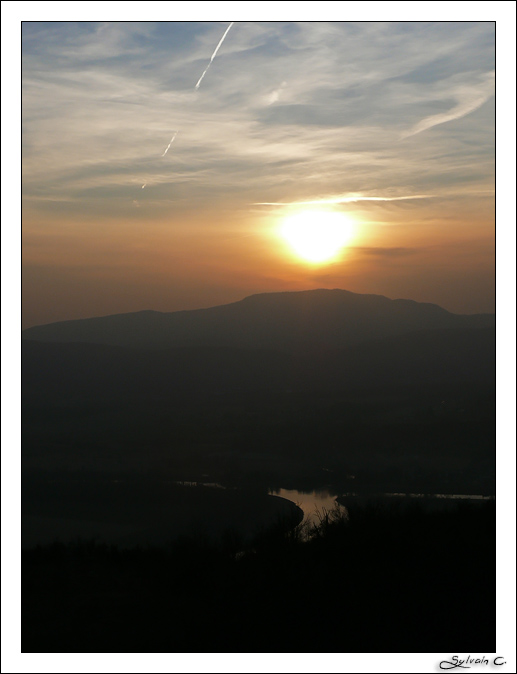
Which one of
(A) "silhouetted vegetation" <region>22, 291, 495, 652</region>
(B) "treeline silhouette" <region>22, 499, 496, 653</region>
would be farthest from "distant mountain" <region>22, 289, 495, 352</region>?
(B) "treeline silhouette" <region>22, 499, 496, 653</region>

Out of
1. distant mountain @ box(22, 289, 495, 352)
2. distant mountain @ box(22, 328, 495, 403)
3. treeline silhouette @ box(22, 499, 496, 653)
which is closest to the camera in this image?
treeline silhouette @ box(22, 499, 496, 653)

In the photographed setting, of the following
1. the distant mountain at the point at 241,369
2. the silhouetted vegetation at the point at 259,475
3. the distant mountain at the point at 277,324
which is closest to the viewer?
the silhouetted vegetation at the point at 259,475

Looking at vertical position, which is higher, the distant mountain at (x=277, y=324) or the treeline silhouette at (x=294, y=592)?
the distant mountain at (x=277, y=324)

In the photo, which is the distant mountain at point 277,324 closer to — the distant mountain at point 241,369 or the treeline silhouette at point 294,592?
the distant mountain at point 241,369

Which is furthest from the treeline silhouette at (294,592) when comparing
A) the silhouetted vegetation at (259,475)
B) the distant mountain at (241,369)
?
the distant mountain at (241,369)

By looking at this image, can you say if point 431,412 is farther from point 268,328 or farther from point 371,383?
point 268,328

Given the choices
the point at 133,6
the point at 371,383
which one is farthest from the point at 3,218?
the point at 371,383

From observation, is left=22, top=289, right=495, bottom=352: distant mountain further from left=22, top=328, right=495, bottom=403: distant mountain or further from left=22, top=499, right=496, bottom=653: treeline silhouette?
left=22, top=499, right=496, bottom=653: treeline silhouette

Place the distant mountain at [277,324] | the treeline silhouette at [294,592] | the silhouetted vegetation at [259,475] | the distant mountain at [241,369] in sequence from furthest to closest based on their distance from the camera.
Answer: the distant mountain at [277,324] → the distant mountain at [241,369] → the silhouetted vegetation at [259,475] → the treeline silhouette at [294,592]
